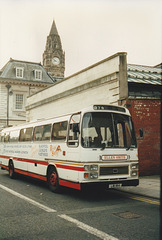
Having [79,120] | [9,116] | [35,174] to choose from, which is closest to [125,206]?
[79,120]

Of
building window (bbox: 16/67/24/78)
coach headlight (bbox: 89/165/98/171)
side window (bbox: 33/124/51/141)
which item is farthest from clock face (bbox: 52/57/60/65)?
coach headlight (bbox: 89/165/98/171)

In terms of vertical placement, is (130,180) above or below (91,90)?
below

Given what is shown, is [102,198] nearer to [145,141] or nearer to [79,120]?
[79,120]

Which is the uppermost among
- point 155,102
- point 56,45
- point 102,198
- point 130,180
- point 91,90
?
point 56,45

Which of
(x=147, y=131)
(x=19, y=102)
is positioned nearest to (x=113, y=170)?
(x=147, y=131)

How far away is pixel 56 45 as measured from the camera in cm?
10438

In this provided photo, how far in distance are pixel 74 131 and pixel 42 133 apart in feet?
10.2

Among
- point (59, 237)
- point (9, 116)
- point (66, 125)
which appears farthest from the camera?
point (9, 116)

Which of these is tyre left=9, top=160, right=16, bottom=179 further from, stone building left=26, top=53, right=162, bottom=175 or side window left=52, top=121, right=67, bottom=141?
stone building left=26, top=53, right=162, bottom=175

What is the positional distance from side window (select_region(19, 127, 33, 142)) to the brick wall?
4743 millimetres

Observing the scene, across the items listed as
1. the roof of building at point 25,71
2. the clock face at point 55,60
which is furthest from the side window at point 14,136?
the clock face at point 55,60

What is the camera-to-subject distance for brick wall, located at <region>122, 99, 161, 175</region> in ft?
41.7

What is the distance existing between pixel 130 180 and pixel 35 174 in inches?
173

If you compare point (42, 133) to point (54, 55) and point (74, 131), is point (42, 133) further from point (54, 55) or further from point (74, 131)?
point (54, 55)
